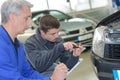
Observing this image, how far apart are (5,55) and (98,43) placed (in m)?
1.14

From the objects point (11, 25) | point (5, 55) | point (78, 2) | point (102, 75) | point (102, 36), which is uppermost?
point (11, 25)

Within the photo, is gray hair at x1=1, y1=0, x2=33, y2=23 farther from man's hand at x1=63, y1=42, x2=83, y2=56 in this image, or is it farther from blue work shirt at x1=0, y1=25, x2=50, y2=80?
man's hand at x1=63, y1=42, x2=83, y2=56

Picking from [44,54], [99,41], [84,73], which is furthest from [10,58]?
[84,73]

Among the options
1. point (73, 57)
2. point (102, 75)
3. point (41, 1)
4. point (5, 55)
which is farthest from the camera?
point (41, 1)

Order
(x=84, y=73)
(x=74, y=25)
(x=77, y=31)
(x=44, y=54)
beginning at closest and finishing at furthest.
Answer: (x=44, y=54) → (x=84, y=73) → (x=77, y=31) → (x=74, y=25)

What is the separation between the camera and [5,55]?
185 cm

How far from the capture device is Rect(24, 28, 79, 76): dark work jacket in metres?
A: 2.45

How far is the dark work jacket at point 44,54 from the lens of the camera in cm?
245

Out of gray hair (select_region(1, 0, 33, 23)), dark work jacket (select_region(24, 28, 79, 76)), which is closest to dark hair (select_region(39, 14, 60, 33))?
dark work jacket (select_region(24, 28, 79, 76))

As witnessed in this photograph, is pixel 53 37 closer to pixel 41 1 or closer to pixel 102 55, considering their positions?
pixel 102 55

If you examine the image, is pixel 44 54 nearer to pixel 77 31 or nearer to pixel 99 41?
pixel 99 41

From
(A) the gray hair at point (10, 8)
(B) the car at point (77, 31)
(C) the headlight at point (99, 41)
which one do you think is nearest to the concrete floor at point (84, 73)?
(B) the car at point (77, 31)

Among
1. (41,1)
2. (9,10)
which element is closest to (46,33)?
(9,10)

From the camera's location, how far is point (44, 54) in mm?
2465
